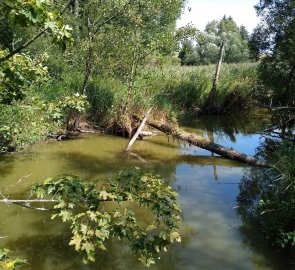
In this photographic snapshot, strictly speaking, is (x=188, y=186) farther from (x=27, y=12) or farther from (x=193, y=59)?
(x=193, y=59)

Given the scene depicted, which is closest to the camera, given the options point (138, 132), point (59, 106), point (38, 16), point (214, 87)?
point (38, 16)

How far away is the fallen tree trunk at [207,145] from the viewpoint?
11.0m

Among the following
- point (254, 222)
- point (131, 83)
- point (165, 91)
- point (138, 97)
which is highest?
point (131, 83)

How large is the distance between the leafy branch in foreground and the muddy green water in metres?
1.23

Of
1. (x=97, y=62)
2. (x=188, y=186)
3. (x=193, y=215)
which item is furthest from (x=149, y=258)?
(x=97, y=62)

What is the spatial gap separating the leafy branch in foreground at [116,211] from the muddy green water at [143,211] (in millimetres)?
1235

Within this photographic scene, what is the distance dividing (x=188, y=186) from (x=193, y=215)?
176cm

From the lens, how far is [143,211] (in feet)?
26.1

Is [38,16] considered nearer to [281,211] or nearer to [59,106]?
[59,106]

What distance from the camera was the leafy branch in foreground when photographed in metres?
3.52

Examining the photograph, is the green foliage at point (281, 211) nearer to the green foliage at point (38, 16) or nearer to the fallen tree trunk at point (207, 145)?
the fallen tree trunk at point (207, 145)

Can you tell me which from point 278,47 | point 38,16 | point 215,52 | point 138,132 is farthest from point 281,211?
point 215,52

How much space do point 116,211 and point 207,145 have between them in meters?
8.60

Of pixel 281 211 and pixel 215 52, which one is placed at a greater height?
pixel 215 52
